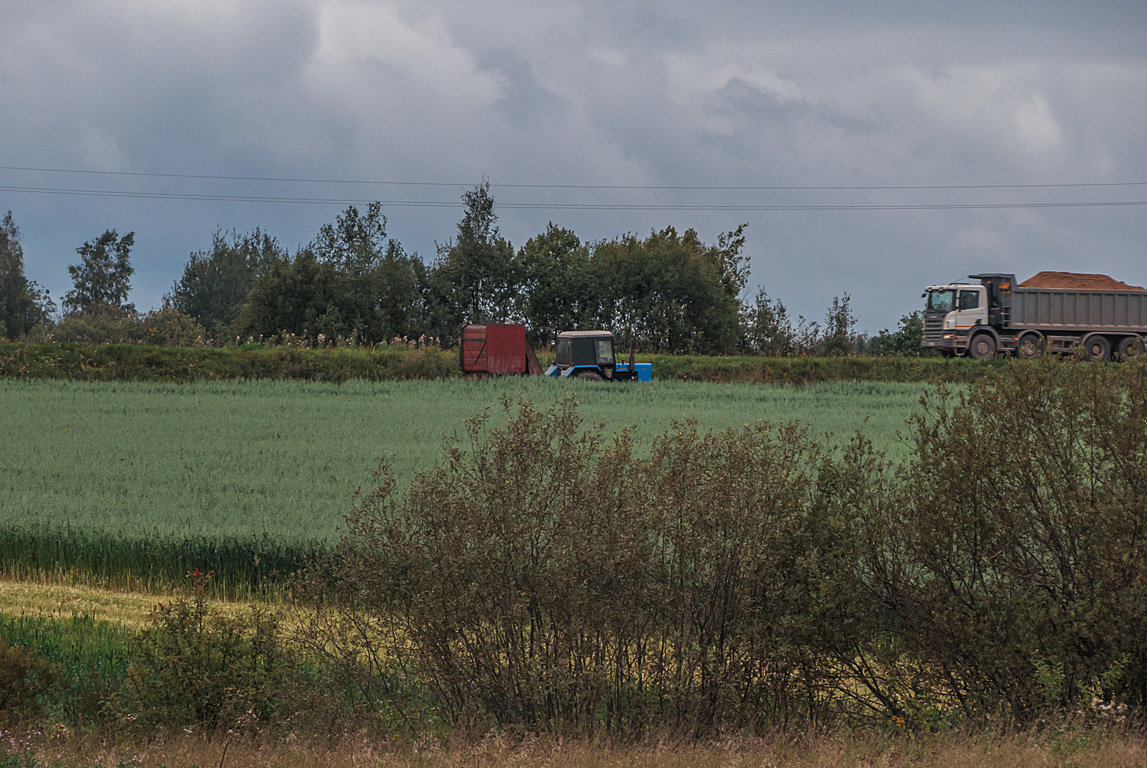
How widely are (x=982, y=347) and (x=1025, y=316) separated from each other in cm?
253

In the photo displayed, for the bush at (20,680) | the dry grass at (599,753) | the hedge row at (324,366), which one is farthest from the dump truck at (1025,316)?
the bush at (20,680)

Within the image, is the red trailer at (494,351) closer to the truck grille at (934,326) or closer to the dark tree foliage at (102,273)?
the truck grille at (934,326)

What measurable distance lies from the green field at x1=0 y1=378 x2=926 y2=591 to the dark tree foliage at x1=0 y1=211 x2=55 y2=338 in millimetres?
54008

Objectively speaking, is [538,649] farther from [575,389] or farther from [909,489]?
[575,389]

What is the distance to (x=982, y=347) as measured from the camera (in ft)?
130

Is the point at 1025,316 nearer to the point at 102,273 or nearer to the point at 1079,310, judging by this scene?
the point at 1079,310

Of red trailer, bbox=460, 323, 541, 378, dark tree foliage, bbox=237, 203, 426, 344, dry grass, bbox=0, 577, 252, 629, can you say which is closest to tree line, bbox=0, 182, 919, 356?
dark tree foliage, bbox=237, 203, 426, 344

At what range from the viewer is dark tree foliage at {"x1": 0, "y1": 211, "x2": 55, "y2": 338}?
75875mm

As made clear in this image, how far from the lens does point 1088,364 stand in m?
8.62

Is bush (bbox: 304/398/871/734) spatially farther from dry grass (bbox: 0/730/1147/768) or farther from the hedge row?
the hedge row

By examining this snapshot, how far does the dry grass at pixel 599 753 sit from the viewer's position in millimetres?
6172

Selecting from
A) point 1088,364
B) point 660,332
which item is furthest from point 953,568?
point 660,332

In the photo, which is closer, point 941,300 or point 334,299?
point 941,300

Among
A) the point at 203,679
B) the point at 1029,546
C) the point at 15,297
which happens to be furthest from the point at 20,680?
the point at 15,297
